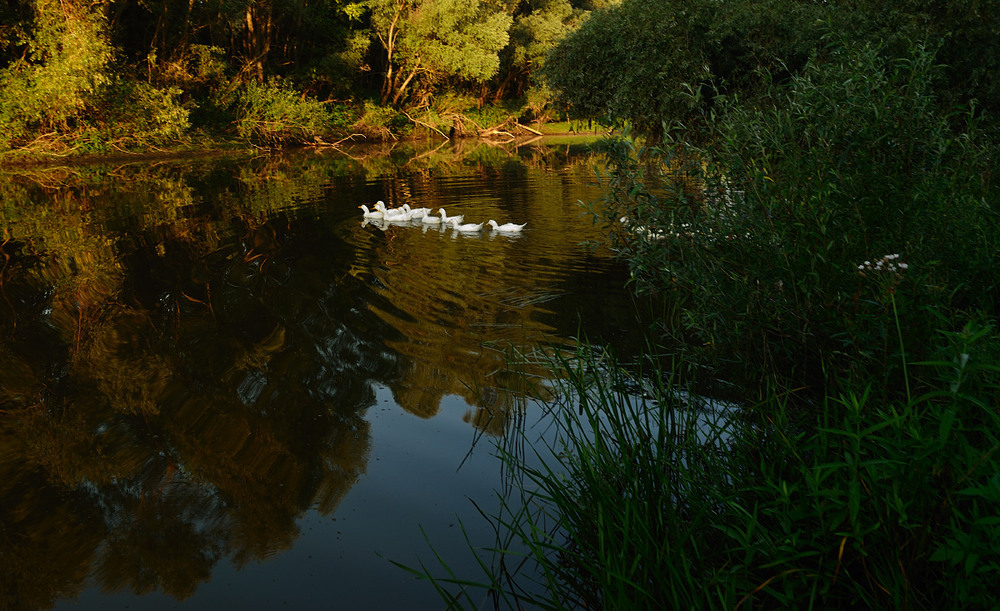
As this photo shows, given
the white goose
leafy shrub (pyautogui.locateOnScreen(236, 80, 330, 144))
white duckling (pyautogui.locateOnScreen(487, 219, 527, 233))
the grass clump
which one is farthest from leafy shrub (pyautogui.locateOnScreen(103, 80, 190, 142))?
the grass clump

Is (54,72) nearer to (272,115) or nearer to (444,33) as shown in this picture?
(272,115)

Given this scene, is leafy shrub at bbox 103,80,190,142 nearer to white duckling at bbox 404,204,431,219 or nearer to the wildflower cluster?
white duckling at bbox 404,204,431,219

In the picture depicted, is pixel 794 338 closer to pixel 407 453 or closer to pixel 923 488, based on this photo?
pixel 923 488

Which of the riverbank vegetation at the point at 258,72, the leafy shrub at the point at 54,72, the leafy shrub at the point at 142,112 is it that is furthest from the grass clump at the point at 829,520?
the leafy shrub at the point at 142,112

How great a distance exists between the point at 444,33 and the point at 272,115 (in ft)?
35.0

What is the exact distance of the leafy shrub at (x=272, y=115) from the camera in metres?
34.6

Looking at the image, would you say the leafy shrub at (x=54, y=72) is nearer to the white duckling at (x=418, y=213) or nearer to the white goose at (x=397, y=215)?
the white goose at (x=397, y=215)

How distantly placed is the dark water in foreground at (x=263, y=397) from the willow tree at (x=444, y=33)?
27751 millimetres

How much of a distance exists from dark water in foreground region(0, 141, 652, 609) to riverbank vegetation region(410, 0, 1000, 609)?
82cm

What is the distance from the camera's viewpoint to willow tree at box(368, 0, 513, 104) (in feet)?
126

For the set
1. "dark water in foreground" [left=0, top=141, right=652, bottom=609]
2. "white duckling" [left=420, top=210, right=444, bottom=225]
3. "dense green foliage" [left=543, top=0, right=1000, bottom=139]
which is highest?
"dense green foliage" [left=543, top=0, right=1000, bottom=139]

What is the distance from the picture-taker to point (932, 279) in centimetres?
369

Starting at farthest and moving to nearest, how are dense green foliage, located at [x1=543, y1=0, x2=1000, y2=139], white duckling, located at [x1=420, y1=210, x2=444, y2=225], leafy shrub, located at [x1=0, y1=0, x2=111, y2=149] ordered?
leafy shrub, located at [x1=0, y1=0, x2=111, y2=149] → white duckling, located at [x1=420, y1=210, x2=444, y2=225] → dense green foliage, located at [x1=543, y1=0, x2=1000, y2=139]

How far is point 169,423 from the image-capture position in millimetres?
5844
